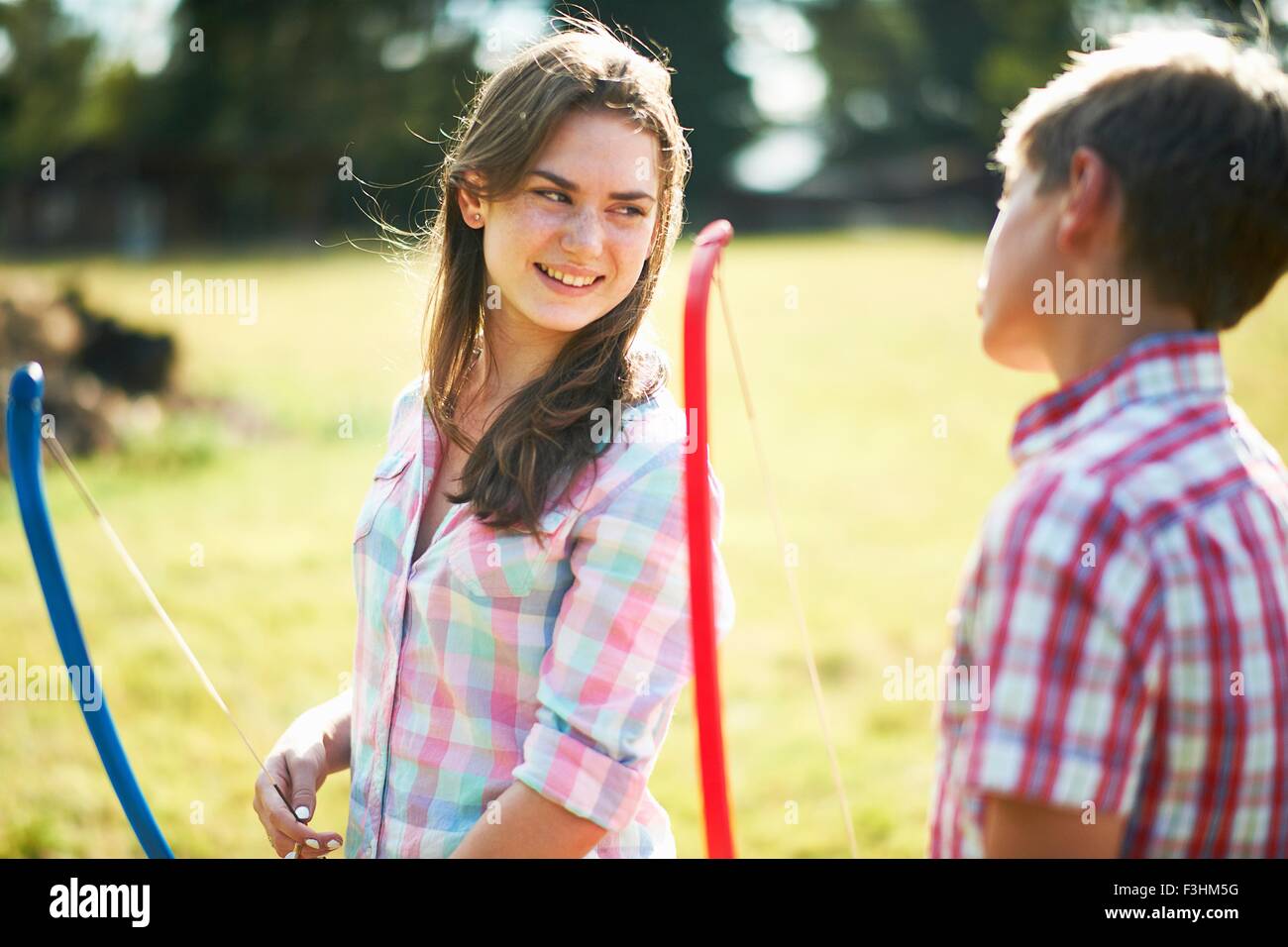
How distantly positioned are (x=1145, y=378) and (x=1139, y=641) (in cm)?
31

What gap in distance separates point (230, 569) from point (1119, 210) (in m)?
7.20

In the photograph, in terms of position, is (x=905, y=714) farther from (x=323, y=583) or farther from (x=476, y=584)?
(x=476, y=584)

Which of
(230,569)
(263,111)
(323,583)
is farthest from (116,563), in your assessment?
(263,111)

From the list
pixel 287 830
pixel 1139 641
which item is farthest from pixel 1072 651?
pixel 287 830

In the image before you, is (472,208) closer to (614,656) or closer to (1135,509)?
(614,656)

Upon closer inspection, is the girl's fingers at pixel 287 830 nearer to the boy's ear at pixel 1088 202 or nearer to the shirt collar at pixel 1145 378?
the shirt collar at pixel 1145 378

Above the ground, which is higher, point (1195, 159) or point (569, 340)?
point (1195, 159)

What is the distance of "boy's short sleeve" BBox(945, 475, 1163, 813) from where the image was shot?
3.89ft

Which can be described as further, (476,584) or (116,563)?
(116,563)

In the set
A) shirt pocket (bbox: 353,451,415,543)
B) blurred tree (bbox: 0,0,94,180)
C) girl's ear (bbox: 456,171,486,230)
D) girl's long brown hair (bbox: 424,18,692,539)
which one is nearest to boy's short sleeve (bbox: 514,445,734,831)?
girl's long brown hair (bbox: 424,18,692,539)

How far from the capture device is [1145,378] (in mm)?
1321

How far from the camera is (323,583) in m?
7.46

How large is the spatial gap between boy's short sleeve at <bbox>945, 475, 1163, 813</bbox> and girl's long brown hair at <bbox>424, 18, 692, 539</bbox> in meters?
0.76

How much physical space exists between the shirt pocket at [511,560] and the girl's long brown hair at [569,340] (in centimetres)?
2
